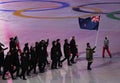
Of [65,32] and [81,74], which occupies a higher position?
[65,32]

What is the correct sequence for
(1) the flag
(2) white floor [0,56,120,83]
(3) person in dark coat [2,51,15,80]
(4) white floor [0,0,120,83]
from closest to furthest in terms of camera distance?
(3) person in dark coat [2,51,15,80]
(2) white floor [0,56,120,83]
(4) white floor [0,0,120,83]
(1) the flag

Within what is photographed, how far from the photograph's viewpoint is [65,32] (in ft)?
87.3

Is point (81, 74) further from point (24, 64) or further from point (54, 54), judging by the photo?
point (24, 64)

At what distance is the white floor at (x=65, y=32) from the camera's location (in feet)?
55.8

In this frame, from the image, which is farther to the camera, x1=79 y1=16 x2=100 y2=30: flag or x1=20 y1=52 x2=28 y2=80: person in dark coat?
x1=79 y1=16 x2=100 y2=30: flag

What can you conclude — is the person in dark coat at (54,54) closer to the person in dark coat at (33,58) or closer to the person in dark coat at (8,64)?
the person in dark coat at (33,58)

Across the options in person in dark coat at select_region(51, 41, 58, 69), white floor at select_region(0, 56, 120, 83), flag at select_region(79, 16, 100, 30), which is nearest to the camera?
white floor at select_region(0, 56, 120, 83)

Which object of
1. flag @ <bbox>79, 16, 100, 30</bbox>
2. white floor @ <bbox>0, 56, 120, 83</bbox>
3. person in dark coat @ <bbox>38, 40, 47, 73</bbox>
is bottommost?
white floor @ <bbox>0, 56, 120, 83</bbox>

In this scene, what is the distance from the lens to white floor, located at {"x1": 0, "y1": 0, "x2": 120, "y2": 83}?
17.0 m

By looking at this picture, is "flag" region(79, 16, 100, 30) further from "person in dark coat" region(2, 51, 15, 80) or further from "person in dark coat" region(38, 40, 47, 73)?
"person in dark coat" region(2, 51, 15, 80)

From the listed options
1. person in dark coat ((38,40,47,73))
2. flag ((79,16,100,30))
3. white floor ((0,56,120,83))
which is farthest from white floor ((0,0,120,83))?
flag ((79,16,100,30))

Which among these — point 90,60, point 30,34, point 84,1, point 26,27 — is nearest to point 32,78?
point 90,60

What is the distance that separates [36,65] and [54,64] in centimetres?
102

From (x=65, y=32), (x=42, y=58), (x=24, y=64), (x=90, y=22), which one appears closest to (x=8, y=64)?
(x=24, y=64)
